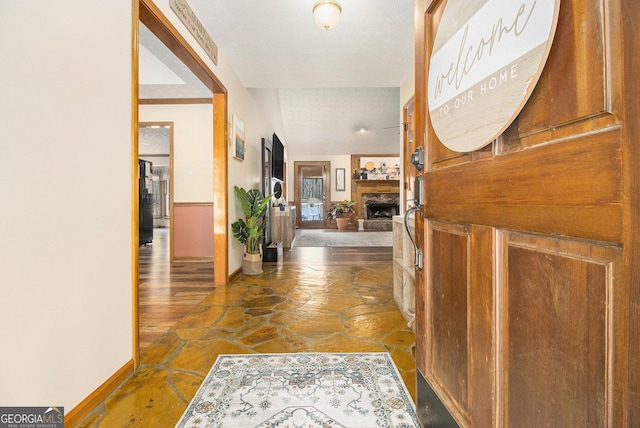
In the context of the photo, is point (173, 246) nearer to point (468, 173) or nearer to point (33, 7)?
point (33, 7)

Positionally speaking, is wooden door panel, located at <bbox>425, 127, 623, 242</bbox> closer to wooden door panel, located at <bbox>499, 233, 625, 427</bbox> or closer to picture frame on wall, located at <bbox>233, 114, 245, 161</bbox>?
wooden door panel, located at <bbox>499, 233, 625, 427</bbox>

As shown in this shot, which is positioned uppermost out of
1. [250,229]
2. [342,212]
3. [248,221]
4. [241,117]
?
[241,117]

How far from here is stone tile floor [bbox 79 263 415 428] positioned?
1.37m

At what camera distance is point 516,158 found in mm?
679

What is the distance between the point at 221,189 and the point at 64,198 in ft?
6.75

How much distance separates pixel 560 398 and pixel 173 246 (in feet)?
16.2

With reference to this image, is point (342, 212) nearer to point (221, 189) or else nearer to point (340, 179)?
point (340, 179)

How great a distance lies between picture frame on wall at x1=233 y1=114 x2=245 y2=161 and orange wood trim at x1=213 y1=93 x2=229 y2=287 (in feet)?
0.88

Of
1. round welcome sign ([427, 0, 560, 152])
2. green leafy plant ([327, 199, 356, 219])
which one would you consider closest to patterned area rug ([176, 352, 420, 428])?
round welcome sign ([427, 0, 560, 152])

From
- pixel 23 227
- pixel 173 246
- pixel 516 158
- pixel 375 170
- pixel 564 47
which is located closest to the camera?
pixel 564 47

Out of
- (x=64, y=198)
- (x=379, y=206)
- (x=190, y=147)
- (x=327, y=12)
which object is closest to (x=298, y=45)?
(x=327, y=12)

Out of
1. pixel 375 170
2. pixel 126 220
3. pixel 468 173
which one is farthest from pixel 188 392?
pixel 375 170

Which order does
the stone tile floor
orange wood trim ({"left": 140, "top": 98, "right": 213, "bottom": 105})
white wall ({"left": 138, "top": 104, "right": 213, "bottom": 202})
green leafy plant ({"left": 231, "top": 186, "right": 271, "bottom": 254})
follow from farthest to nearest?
white wall ({"left": 138, "top": 104, "right": 213, "bottom": 202})
orange wood trim ({"left": 140, "top": 98, "right": 213, "bottom": 105})
green leafy plant ({"left": 231, "top": 186, "right": 271, "bottom": 254})
the stone tile floor

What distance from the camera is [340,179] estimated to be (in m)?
9.81
